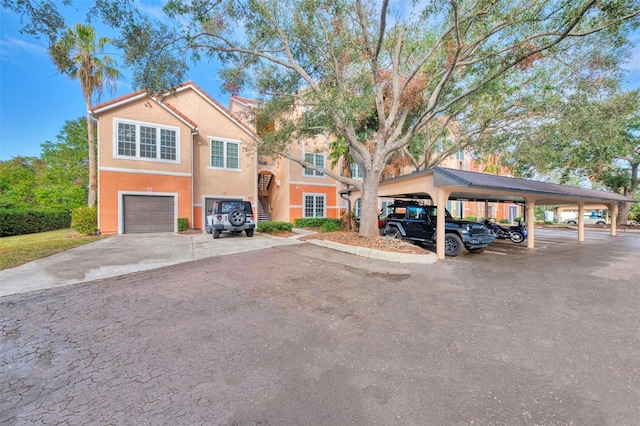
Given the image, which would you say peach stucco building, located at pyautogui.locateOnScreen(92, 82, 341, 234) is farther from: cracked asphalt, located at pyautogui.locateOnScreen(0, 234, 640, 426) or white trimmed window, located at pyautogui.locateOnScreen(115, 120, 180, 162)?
cracked asphalt, located at pyautogui.locateOnScreen(0, 234, 640, 426)

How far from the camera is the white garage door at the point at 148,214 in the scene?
46.4ft

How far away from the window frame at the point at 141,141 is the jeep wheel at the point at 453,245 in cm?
1503

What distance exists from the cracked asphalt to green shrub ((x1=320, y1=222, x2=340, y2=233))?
28.7ft

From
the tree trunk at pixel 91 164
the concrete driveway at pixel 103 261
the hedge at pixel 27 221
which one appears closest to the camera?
the concrete driveway at pixel 103 261

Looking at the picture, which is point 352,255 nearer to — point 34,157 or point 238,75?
point 238,75

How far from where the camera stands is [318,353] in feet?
9.96

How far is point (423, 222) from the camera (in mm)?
10836

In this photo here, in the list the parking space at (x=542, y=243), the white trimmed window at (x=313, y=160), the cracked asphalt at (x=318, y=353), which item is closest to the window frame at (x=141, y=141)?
the white trimmed window at (x=313, y=160)

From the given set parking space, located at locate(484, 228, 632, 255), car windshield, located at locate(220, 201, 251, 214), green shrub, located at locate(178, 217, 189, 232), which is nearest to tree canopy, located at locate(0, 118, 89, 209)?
green shrub, located at locate(178, 217, 189, 232)

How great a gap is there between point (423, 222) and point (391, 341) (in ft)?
27.5

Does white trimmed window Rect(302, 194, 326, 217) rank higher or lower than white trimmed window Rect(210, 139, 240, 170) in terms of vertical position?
lower

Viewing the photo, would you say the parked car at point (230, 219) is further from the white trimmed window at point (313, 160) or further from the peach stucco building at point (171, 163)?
the white trimmed window at point (313, 160)

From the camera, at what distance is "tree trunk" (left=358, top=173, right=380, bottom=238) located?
34.7 ft

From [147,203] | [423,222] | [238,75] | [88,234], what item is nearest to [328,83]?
[238,75]
